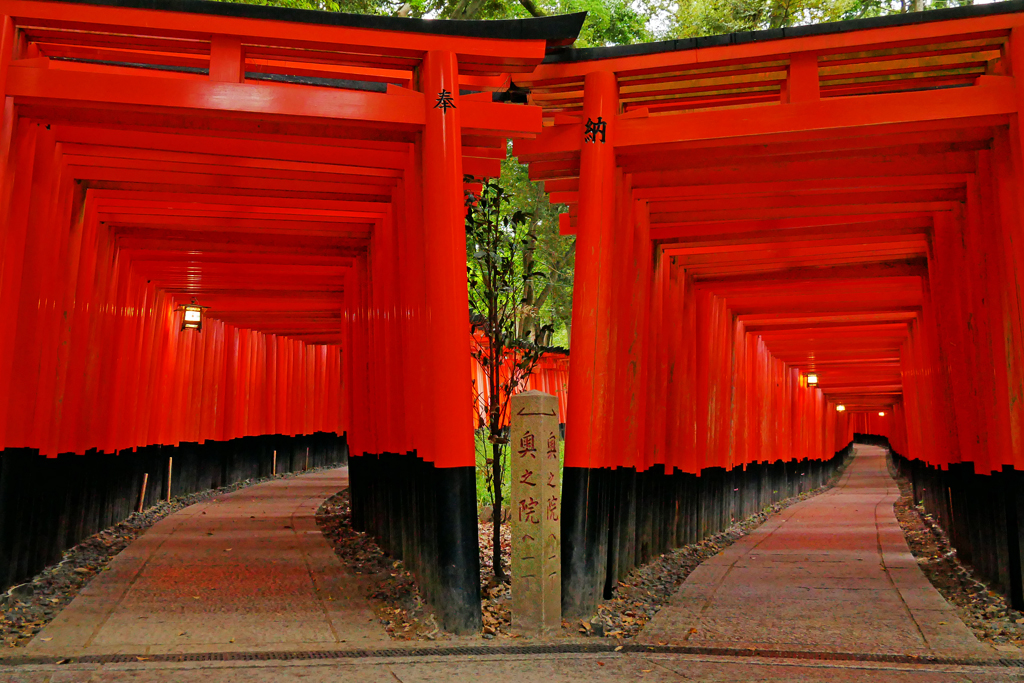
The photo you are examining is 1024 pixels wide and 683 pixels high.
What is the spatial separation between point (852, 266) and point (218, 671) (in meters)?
8.63

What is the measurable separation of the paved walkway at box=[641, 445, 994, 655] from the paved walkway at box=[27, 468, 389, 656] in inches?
97.1

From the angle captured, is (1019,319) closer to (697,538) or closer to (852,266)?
(852,266)

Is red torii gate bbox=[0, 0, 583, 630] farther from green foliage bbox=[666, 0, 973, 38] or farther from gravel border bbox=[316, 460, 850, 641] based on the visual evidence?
green foliage bbox=[666, 0, 973, 38]

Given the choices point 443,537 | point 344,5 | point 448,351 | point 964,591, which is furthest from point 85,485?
point 344,5

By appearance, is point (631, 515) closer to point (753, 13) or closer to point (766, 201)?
point (766, 201)

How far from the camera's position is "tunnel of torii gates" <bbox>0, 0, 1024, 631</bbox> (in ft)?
19.4

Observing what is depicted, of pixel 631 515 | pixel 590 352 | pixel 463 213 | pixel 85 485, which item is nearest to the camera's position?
pixel 463 213

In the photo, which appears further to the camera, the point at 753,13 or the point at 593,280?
the point at 753,13

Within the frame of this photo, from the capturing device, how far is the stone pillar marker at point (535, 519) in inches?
224

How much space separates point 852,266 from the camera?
10.5m

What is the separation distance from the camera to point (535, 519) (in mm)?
5680

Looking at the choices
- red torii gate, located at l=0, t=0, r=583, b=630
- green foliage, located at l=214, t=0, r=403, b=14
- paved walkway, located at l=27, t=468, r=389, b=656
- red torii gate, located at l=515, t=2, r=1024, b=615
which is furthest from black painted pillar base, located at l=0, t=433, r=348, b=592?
green foliage, located at l=214, t=0, r=403, b=14

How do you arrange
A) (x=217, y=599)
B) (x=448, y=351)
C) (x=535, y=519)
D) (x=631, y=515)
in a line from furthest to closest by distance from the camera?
(x=631, y=515)
(x=217, y=599)
(x=448, y=351)
(x=535, y=519)

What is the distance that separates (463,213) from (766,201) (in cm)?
345
